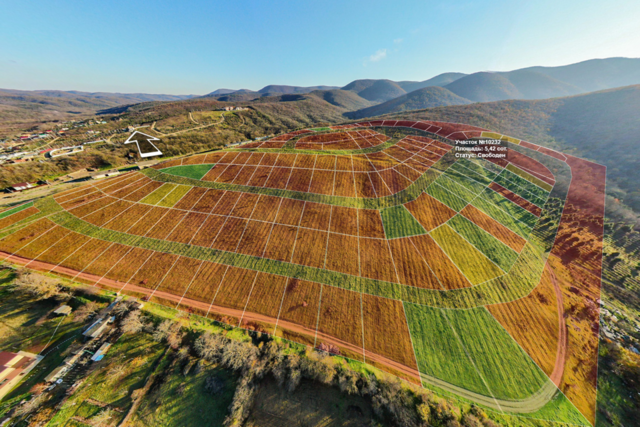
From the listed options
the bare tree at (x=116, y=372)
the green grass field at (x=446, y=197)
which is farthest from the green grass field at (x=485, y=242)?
the bare tree at (x=116, y=372)

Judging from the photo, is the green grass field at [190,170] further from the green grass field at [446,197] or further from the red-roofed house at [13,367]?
the green grass field at [446,197]

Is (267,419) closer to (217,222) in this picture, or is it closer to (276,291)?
(276,291)

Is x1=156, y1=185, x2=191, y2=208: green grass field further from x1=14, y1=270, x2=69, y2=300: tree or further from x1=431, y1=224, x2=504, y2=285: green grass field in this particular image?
x1=431, y1=224, x2=504, y2=285: green grass field

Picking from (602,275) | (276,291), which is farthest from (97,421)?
(602,275)

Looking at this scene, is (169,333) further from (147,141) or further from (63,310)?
(147,141)

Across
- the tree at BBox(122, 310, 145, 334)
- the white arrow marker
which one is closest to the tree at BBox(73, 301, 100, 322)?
the tree at BBox(122, 310, 145, 334)

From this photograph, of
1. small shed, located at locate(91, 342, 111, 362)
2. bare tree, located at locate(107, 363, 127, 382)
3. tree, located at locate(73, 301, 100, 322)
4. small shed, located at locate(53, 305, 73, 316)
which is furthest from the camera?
small shed, located at locate(53, 305, 73, 316)

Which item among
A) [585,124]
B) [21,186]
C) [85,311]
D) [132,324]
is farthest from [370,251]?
[585,124]

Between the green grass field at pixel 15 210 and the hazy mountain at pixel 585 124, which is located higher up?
the hazy mountain at pixel 585 124
